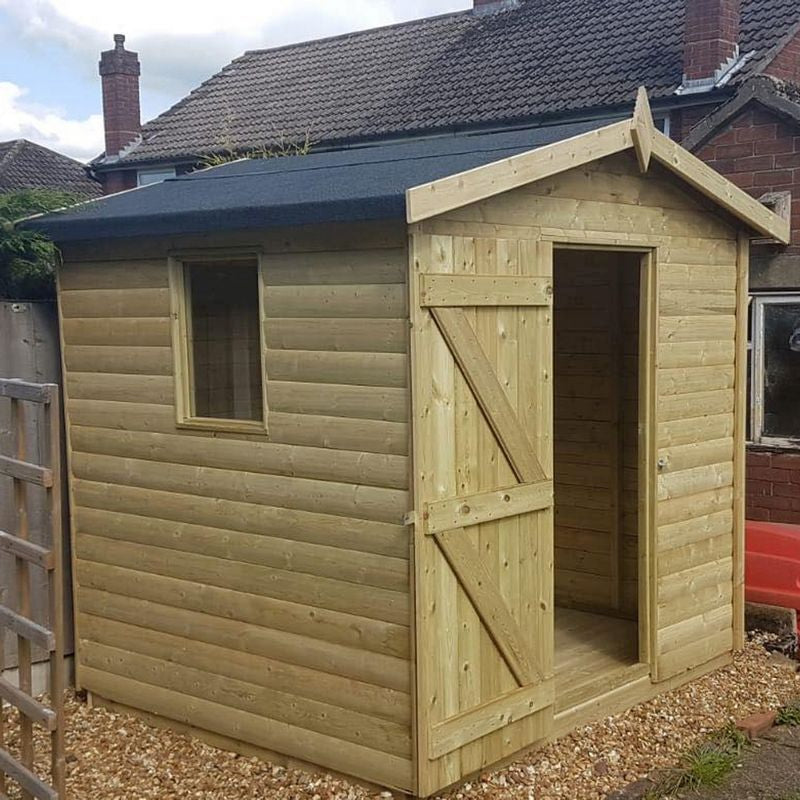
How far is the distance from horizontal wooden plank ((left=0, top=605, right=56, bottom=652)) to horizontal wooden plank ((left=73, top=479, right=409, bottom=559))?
1138mm

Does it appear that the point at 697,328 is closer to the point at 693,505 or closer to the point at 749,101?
the point at 693,505

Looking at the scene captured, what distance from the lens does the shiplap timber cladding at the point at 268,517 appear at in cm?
469

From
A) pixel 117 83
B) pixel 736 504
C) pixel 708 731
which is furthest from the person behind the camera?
pixel 117 83

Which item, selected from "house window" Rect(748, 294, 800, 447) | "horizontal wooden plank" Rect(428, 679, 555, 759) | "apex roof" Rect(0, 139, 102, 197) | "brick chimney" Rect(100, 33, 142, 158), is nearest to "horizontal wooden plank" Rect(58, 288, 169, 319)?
"horizontal wooden plank" Rect(428, 679, 555, 759)

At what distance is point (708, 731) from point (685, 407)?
1.78 m

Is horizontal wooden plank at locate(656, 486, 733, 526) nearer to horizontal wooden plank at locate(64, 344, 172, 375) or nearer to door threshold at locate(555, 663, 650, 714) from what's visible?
door threshold at locate(555, 663, 650, 714)

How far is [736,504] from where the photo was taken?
6.64 metres

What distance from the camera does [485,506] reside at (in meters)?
4.89

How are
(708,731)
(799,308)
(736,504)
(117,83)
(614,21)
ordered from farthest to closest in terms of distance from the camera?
(117,83)
(614,21)
(799,308)
(736,504)
(708,731)

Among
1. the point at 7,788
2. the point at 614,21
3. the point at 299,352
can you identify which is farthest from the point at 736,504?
the point at 614,21

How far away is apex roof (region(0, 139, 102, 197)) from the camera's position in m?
24.3

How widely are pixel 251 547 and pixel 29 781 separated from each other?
142 centimetres

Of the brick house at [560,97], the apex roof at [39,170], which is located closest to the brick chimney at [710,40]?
the brick house at [560,97]

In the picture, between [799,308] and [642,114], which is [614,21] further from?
[642,114]
